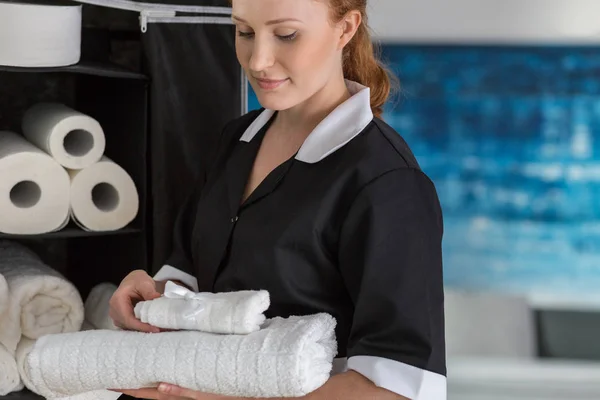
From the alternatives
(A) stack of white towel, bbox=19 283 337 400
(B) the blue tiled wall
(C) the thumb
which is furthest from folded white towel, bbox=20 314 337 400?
(B) the blue tiled wall

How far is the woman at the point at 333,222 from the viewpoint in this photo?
1.18m

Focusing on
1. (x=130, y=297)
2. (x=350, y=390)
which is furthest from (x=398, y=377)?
(x=130, y=297)

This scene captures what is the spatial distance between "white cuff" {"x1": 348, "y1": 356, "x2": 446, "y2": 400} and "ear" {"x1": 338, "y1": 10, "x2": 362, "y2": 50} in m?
0.47

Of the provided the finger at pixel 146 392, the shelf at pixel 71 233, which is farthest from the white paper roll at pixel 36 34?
the finger at pixel 146 392

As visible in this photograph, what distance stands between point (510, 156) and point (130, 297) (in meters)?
1.36

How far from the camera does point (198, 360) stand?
1.17m

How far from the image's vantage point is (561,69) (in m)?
2.39

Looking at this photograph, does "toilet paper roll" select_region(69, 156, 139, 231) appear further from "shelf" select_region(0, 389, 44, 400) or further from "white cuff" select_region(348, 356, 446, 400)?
"white cuff" select_region(348, 356, 446, 400)

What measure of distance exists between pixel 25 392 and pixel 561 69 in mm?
1624

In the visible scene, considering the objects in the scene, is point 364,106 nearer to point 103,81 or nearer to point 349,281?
point 349,281

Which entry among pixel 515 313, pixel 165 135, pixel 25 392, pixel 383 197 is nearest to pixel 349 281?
pixel 383 197

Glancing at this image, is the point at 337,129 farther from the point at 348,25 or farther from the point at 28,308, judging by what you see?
the point at 28,308

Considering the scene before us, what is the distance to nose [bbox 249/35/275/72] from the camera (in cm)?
122

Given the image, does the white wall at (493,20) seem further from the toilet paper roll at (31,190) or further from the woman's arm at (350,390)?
the woman's arm at (350,390)
